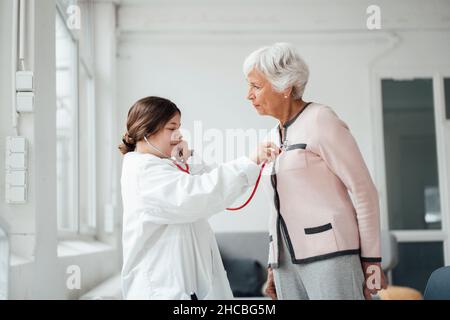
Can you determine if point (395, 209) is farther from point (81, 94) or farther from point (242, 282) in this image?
point (81, 94)

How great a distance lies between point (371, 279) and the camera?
3.82 feet

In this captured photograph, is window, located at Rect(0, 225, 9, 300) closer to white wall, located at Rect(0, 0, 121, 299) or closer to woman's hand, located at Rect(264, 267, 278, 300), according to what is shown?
white wall, located at Rect(0, 0, 121, 299)

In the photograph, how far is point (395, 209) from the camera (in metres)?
2.63

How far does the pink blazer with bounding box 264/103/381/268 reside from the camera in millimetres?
1120

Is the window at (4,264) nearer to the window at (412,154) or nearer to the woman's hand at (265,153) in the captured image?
the woman's hand at (265,153)

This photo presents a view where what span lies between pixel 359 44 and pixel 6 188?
1.20m

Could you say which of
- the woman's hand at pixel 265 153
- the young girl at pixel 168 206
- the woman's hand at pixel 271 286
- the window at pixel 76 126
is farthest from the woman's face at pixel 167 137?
the window at pixel 76 126

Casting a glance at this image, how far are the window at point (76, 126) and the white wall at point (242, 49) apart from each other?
223mm

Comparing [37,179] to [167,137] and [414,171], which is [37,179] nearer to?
[167,137]

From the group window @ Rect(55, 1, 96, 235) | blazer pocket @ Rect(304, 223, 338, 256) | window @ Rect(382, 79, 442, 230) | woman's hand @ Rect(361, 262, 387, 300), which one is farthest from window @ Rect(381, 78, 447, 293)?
window @ Rect(55, 1, 96, 235)

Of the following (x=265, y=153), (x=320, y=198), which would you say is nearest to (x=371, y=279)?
(x=320, y=198)
